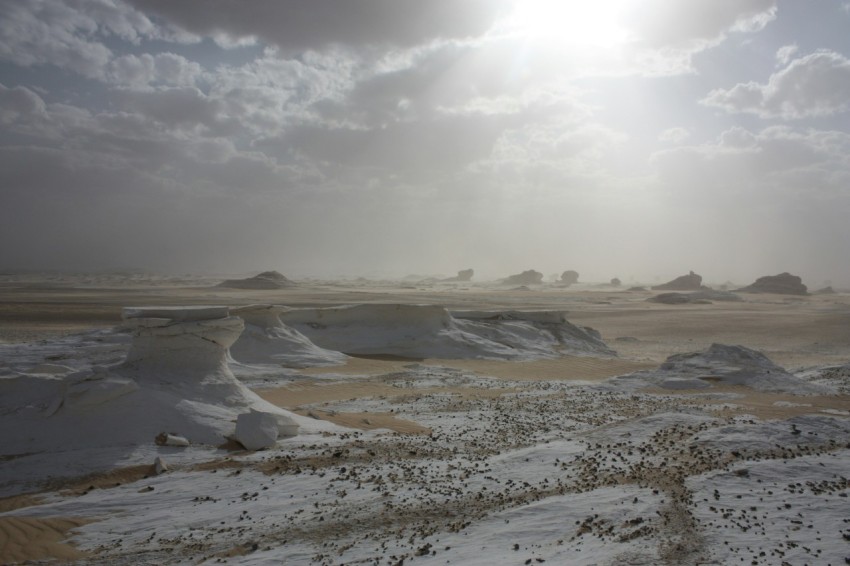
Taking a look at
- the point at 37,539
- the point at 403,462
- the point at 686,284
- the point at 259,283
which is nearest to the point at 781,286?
the point at 686,284

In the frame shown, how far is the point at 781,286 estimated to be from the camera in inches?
3137

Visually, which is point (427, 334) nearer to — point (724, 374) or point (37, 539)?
point (724, 374)

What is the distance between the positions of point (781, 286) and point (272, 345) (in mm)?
81609

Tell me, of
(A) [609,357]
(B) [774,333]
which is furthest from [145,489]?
(B) [774,333]

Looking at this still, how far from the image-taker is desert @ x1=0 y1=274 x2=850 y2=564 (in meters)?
5.82

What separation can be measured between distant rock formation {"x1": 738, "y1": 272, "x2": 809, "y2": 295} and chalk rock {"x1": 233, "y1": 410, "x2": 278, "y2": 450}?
86685 millimetres

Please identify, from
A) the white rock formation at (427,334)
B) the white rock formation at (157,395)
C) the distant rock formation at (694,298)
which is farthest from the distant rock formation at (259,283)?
the white rock formation at (157,395)

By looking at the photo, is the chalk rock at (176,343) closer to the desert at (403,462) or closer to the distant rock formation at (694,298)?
the desert at (403,462)

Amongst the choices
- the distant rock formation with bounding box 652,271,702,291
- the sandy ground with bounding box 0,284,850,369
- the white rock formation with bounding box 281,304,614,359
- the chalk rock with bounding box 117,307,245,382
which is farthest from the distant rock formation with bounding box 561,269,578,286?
the chalk rock with bounding box 117,307,245,382

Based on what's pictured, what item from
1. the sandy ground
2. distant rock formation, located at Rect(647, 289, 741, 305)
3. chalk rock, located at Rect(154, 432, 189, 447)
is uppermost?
distant rock formation, located at Rect(647, 289, 741, 305)

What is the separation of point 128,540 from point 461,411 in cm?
760

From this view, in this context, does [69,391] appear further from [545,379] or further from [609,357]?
[609,357]

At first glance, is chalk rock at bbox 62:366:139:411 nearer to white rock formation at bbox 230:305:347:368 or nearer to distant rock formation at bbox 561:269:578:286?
white rock formation at bbox 230:305:347:368

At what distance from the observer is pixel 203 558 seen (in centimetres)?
573
